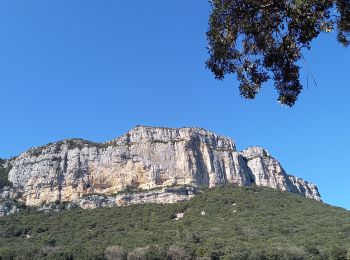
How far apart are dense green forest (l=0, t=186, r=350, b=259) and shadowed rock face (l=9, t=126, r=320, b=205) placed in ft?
28.1

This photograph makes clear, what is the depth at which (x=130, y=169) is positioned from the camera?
136875 mm

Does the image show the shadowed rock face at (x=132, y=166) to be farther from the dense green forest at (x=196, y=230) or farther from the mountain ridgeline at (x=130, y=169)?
the dense green forest at (x=196, y=230)

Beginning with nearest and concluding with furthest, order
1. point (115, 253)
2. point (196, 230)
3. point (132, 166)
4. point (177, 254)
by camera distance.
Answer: point (177, 254), point (115, 253), point (196, 230), point (132, 166)

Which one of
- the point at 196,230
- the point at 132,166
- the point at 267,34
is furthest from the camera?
the point at 132,166

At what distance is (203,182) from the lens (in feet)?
449

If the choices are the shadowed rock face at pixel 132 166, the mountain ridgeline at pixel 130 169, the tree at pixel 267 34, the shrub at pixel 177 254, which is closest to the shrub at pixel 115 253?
the shrub at pixel 177 254

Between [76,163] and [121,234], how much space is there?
4413 centimetres

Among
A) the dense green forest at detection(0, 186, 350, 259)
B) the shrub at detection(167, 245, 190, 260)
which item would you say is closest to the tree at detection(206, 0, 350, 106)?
the dense green forest at detection(0, 186, 350, 259)

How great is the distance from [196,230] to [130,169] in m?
44.8

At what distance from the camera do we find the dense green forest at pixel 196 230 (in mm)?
73562

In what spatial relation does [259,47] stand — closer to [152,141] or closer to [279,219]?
[279,219]

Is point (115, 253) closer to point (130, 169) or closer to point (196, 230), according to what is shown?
point (196, 230)

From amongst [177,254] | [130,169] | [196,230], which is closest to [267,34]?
[177,254]

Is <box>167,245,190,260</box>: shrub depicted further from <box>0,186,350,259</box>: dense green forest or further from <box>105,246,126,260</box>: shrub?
<box>105,246,126,260</box>: shrub
